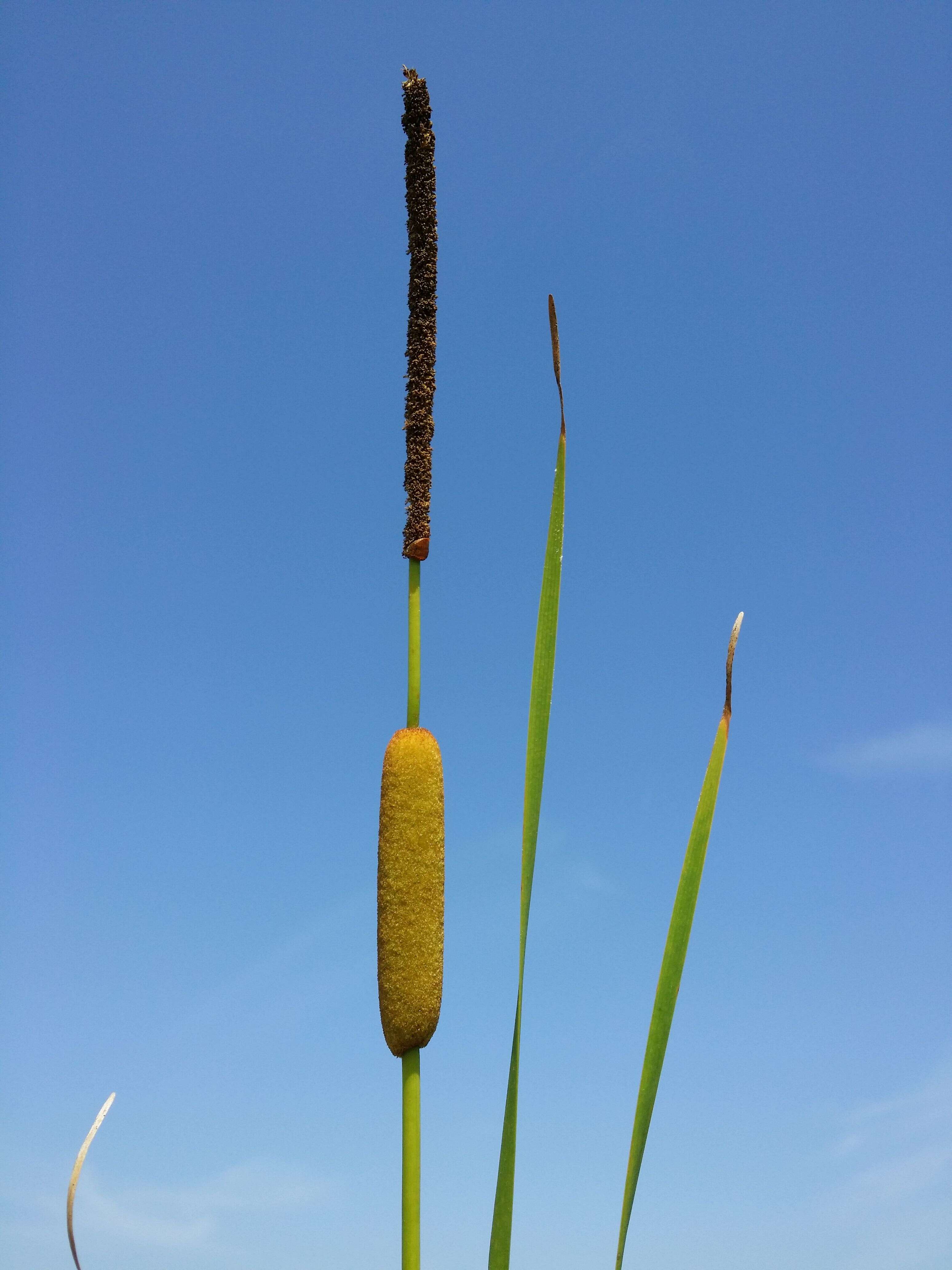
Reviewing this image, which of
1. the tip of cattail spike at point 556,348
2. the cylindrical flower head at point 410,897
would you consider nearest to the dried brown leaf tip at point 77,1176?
the cylindrical flower head at point 410,897

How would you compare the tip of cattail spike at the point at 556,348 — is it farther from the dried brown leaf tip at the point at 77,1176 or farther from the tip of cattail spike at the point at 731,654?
the dried brown leaf tip at the point at 77,1176

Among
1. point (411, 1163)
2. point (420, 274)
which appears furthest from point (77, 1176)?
point (420, 274)

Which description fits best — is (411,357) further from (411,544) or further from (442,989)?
(442,989)

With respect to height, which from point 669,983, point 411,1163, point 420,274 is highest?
point 420,274

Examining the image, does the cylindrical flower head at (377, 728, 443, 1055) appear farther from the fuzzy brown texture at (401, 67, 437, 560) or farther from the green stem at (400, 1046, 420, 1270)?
the fuzzy brown texture at (401, 67, 437, 560)

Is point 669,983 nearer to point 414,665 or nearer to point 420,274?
→ point 414,665

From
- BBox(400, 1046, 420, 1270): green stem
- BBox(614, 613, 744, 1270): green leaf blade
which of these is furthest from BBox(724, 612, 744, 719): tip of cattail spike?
BBox(400, 1046, 420, 1270): green stem
